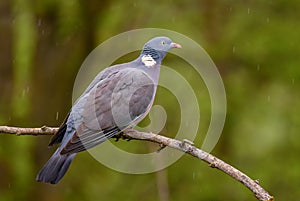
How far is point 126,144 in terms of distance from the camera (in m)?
8.52

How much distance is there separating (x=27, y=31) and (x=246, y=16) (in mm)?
2625

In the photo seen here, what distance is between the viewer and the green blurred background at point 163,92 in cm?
801

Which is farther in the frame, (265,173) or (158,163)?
(265,173)

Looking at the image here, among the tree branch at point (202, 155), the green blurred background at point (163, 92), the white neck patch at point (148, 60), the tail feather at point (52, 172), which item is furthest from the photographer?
the green blurred background at point (163, 92)

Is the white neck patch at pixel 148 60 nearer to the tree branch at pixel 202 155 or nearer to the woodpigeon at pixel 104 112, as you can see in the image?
the woodpigeon at pixel 104 112

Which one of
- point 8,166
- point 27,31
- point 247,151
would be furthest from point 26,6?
point 247,151

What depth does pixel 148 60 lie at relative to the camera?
4973 mm

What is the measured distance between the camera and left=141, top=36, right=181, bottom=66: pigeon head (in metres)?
4.98

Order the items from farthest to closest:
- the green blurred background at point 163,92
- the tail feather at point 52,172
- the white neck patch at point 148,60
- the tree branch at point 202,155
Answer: the green blurred background at point 163,92 < the white neck patch at point 148,60 < the tail feather at point 52,172 < the tree branch at point 202,155

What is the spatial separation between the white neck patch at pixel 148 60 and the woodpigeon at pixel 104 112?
14 mm

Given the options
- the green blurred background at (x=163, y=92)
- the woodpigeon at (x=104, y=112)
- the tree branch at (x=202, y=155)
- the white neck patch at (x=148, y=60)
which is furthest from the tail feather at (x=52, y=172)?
the green blurred background at (x=163, y=92)

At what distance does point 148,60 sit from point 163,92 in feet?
10.9

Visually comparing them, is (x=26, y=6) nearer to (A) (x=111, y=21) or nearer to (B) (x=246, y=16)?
(A) (x=111, y=21)

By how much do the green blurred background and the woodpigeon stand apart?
308cm
